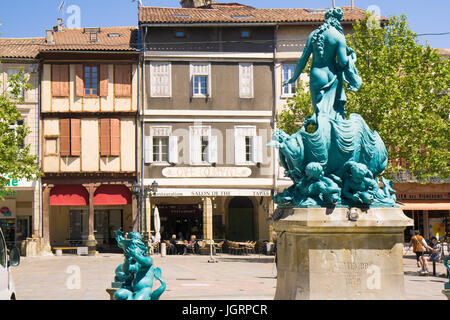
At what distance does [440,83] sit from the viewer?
88.7 feet

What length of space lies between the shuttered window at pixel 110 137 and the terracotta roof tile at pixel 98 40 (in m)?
3.43

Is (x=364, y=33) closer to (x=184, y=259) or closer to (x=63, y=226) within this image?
(x=184, y=259)

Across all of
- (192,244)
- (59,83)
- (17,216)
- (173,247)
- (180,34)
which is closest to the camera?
(173,247)

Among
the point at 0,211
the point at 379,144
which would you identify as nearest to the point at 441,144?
the point at 379,144

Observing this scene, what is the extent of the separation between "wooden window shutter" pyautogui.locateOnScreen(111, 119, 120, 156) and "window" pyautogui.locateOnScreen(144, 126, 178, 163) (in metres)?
1.30

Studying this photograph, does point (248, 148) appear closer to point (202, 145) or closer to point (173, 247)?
point (202, 145)

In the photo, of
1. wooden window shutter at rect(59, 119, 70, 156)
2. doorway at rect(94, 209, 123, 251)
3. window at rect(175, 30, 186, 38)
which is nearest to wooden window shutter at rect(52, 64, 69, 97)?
wooden window shutter at rect(59, 119, 70, 156)

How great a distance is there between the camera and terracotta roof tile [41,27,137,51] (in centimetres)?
3450

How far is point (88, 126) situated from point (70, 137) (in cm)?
97

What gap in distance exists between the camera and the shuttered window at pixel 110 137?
1357 inches

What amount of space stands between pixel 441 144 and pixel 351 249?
16.9 metres

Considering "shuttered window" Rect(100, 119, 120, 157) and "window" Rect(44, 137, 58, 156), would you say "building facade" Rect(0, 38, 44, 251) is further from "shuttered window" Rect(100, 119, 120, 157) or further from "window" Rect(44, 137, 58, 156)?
"shuttered window" Rect(100, 119, 120, 157)

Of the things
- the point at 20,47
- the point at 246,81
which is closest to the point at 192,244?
the point at 246,81

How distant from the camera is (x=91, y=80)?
34719mm
